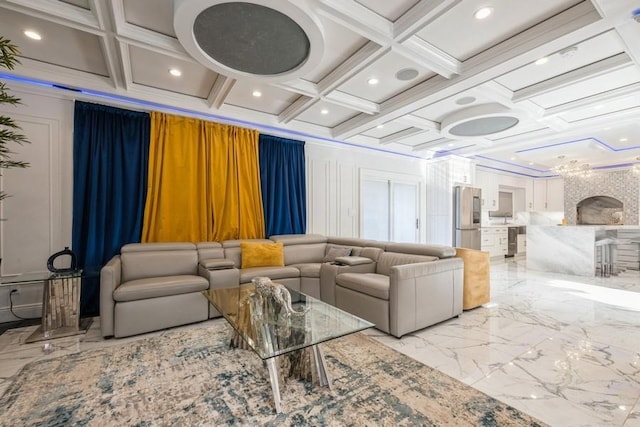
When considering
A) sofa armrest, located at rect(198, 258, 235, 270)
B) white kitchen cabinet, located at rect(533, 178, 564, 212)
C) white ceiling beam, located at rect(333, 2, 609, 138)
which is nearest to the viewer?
white ceiling beam, located at rect(333, 2, 609, 138)

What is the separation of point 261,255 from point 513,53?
3.65 metres

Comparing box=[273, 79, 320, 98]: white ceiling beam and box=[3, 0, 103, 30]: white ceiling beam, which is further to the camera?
box=[273, 79, 320, 98]: white ceiling beam

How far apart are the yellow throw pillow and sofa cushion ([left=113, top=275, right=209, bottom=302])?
30.0 inches

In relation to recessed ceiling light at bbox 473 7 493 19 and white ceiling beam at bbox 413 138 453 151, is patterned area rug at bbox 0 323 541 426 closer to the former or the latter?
recessed ceiling light at bbox 473 7 493 19

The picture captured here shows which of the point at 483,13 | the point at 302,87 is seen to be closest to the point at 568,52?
the point at 483,13

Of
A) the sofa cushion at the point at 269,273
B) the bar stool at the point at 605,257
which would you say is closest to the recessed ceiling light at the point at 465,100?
the sofa cushion at the point at 269,273

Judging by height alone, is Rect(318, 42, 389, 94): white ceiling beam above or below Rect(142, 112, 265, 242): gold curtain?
above

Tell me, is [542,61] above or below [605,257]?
above

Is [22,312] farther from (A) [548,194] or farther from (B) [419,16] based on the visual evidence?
(A) [548,194]

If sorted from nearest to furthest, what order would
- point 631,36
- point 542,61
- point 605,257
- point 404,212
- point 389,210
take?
point 631,36, point 542,61, point 605,257, point 389,210, point 404,212

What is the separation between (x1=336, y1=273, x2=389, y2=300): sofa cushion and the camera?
113 inches

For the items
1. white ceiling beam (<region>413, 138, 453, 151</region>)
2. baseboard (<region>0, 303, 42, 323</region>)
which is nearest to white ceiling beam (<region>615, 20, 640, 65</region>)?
white ceiling beam (<region>413, 138, 453, 151</region>)

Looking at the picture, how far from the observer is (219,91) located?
3.52m

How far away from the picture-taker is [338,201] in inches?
224
